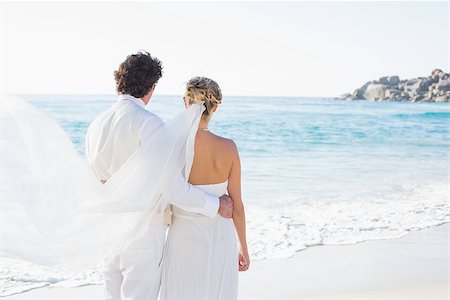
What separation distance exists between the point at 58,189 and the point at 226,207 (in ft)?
2.75

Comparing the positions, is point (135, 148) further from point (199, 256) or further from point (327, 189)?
point (327, 189)

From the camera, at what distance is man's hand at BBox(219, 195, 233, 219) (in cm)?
330

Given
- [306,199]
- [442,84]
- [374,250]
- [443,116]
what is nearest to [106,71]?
[443,116]

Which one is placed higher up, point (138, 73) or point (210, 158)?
point (138, 73)

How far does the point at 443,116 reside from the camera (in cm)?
3584

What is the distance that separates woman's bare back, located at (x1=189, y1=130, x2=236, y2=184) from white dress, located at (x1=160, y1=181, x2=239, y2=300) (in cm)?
5

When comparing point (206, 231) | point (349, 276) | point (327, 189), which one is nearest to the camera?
point (206, 231)

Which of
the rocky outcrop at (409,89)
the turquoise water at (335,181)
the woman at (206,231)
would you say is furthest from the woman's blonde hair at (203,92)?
the rocky outcrop at (409,89)

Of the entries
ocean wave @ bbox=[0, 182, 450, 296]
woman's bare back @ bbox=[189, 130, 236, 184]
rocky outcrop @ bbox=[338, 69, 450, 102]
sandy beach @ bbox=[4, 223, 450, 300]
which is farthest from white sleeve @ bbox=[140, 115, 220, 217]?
rocky outcrop @ bbox=[338, 69, 450, 102]

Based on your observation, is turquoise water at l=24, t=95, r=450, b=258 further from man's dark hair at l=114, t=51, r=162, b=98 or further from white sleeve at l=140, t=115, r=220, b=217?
man's dark hair at l=114, t=51, r=162, b=98

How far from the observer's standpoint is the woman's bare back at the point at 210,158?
3.26 meters

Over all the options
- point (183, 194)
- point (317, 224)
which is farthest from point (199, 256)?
point (317, 224)

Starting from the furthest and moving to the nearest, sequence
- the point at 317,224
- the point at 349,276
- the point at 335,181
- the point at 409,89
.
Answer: the point at 409,89, the point at 335,181, the point at 317,224, the point at 349,276

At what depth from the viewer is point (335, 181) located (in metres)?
12.1
